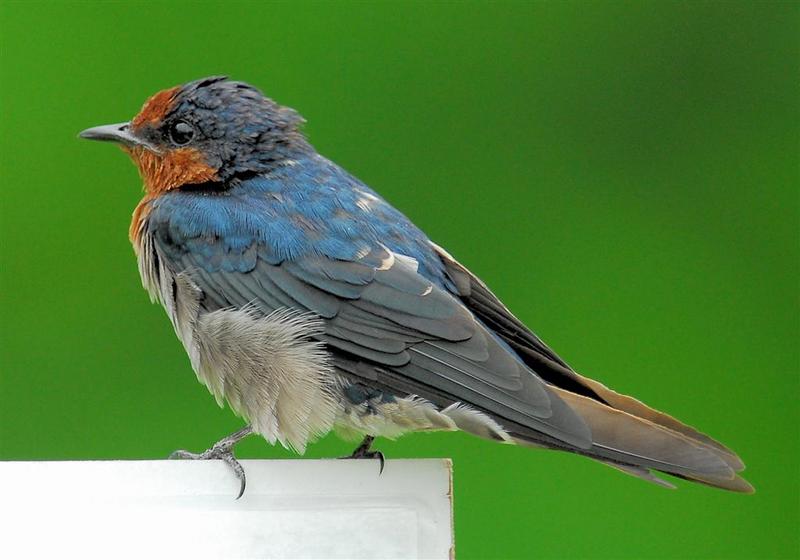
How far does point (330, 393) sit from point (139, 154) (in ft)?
2.16

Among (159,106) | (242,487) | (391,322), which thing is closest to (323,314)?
(391,322)

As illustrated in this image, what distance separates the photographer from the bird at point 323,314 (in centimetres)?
163

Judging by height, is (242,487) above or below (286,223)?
below

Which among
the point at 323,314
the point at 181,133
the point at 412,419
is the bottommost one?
the point at 412,419

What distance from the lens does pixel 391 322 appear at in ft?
5.78

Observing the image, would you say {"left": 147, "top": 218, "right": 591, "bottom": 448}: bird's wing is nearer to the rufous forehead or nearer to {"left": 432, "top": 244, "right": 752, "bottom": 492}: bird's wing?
{"left": 432, "top": 244, "right": 752, "bottom": 492}: bird's wing

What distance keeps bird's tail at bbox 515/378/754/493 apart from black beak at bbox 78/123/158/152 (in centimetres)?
94

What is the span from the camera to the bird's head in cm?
206

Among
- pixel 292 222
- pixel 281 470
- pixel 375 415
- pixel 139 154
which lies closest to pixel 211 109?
pixel 139 154

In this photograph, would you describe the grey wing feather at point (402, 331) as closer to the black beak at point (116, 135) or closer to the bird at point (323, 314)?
the bird at point (323, 314)

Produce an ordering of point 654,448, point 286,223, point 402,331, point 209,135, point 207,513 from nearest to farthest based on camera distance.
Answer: point 207,513, point 654,448, point 402,331, point 286,223, point 209,135

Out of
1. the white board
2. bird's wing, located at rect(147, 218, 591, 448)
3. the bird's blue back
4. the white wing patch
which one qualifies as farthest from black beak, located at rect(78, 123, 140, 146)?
the white board

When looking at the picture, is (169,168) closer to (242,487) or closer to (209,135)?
(209,135)

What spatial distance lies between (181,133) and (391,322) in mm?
599
